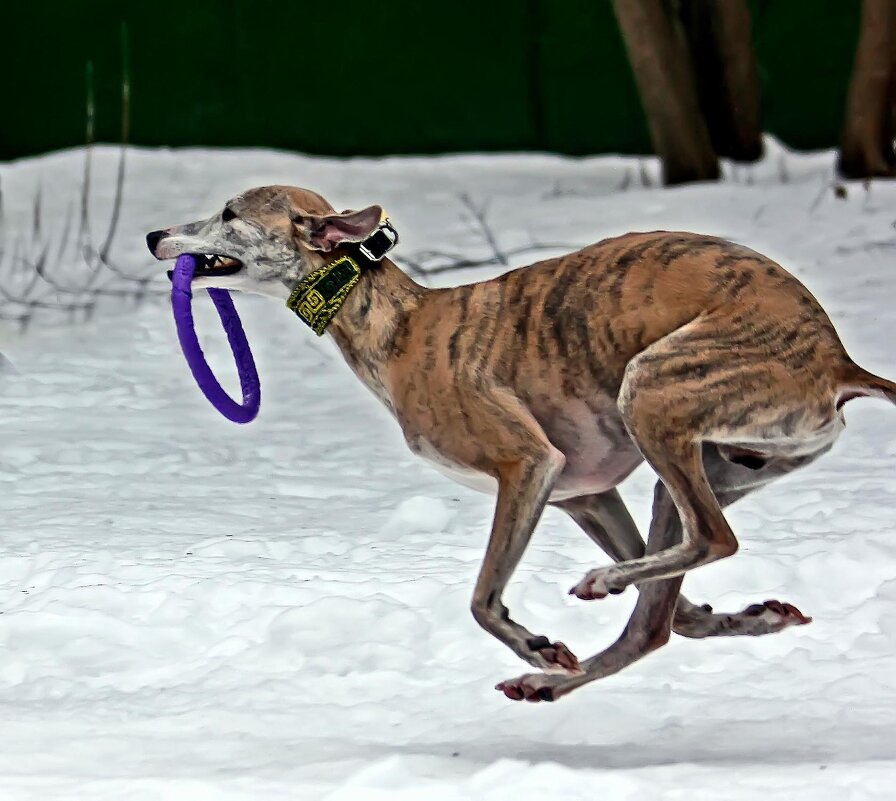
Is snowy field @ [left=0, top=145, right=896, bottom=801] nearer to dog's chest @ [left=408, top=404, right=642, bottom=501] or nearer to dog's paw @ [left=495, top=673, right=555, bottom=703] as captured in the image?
dog's paw @ [left=495, top=673, right=555, bottom=703]

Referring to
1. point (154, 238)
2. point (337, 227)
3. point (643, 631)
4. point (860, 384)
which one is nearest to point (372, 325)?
point (337, 227)

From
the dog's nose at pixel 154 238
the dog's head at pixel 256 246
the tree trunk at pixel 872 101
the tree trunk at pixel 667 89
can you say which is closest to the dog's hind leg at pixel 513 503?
the dog's head at pixel 256 246

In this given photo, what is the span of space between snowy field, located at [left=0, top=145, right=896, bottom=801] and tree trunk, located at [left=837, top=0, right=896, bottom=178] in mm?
1326

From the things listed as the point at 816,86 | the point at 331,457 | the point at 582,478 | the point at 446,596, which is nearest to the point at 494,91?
the point at 816,86

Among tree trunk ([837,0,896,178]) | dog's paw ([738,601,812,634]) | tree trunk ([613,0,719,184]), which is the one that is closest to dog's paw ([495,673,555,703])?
dog's paw ([738,601,812,634])

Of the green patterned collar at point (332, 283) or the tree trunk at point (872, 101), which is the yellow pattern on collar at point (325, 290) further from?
the tree trunk at point (872, 101)

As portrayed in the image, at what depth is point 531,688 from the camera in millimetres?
3963

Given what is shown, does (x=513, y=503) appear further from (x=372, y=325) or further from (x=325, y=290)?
(x=325, y=290)

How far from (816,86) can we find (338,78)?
3.86 metres

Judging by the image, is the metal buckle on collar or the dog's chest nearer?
the dog's chest

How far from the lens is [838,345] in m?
3.76

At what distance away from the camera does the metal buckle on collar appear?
4.07m

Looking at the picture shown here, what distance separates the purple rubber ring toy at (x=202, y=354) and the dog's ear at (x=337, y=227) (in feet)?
1.02

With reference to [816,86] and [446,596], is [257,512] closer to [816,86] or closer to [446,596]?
[446,596]
